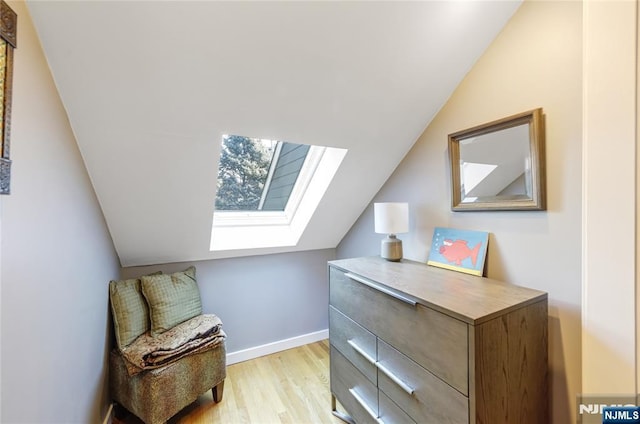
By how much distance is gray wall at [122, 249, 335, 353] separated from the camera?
2.23m

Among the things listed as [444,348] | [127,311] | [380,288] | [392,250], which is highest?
[392,250]

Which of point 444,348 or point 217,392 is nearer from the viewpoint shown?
point 444,348

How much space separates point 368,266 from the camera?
1.58m

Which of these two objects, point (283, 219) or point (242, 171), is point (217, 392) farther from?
point (242, 171)

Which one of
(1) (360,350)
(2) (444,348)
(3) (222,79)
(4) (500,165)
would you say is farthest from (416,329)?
(3) (222,79)

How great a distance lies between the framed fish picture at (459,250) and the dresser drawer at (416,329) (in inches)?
19.6

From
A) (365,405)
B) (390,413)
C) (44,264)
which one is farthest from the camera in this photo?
(365,405)

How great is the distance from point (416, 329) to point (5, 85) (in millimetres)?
1539

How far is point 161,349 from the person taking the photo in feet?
4.99

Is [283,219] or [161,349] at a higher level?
[283,219]

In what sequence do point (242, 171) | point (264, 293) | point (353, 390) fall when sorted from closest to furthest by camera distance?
point (353, 390) < point (242, 171) < point (264, 293)

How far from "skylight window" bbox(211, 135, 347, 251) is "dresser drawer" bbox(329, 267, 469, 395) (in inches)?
33.5

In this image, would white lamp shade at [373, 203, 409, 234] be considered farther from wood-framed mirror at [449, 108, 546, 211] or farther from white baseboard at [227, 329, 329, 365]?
white baseboard at [227, 329, 329, 365]

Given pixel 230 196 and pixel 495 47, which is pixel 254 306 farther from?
pixel 495 47
